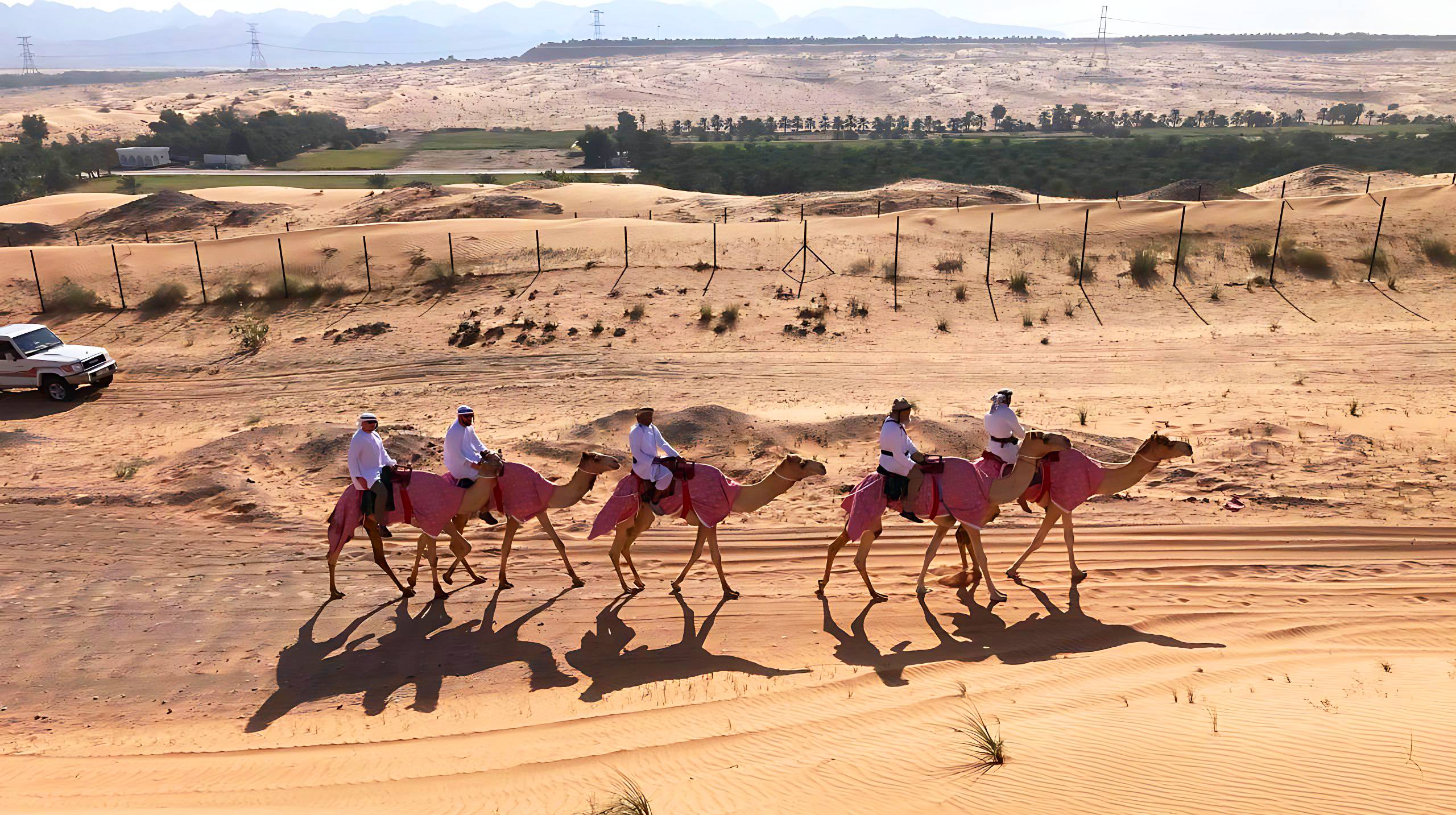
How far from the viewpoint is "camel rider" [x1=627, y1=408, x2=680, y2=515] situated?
38.8ft

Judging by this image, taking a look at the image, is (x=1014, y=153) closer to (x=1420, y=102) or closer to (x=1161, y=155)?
(x=1161, y=155)

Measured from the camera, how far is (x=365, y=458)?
11.9 metres

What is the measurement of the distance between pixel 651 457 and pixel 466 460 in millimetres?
2330

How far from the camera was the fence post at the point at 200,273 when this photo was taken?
32.5 m

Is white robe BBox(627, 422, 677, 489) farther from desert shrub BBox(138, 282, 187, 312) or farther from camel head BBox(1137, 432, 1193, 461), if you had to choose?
desert shrub BBox(138, 282, 187, 312)

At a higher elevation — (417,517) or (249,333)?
(417,517)

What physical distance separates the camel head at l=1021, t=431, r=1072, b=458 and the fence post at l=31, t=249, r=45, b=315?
33.5 m

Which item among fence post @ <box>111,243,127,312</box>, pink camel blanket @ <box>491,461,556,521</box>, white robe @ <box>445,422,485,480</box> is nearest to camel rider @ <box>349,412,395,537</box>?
white robe @ <box>445,422,485,480</box>

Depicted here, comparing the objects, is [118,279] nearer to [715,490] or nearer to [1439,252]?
[715,490]

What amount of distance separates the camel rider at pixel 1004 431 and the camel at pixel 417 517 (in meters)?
6.08

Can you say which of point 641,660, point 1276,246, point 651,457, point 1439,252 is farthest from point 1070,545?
point 1439,252

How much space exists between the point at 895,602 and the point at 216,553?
31.3ft

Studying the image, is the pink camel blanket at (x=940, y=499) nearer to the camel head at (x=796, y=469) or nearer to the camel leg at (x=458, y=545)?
the camel head at (x=796, y=469)

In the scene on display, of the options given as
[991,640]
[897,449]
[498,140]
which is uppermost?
[498,140]
